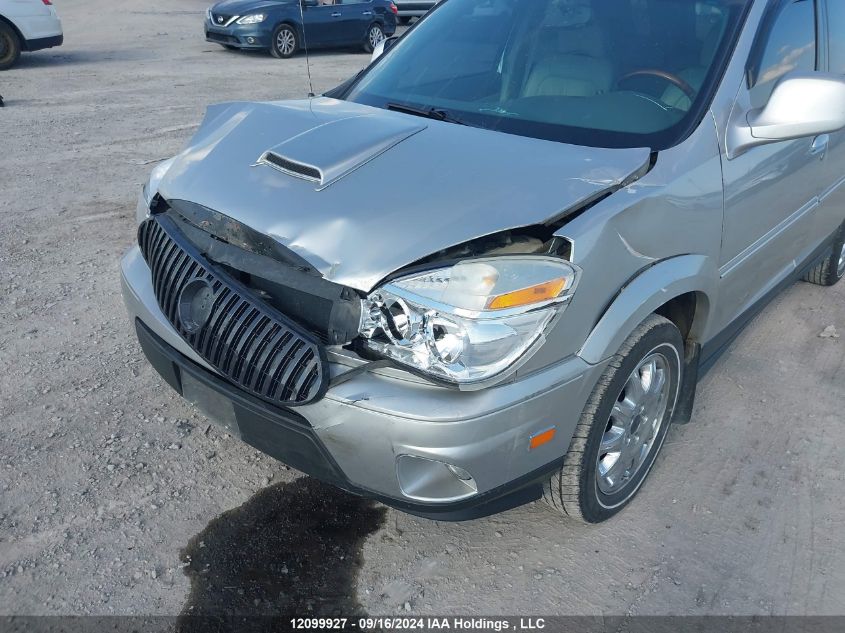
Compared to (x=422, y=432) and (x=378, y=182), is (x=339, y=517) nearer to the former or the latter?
(x=422, y=432)

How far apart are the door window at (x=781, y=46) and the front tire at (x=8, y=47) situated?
11254 millimetres

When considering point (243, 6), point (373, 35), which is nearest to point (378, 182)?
point (243, 6)

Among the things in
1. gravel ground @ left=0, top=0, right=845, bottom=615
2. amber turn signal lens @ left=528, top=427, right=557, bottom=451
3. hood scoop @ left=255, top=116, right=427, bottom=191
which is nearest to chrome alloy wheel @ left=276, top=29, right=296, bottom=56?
gravel ground @ left=0, top=0, right=845, bottom=615

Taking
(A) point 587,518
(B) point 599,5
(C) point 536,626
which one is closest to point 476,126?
(B) point 599,5

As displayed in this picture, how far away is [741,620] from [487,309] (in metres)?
1.32

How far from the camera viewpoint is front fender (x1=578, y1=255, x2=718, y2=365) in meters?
2.42

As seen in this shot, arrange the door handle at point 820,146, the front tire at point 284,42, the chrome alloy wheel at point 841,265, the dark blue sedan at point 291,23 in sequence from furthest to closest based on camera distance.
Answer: the front tire at point 284,42 → the dark blue sedan at point 291,23 → the chrome alloy wheel at point 841,265 → the door handle at point 820,146

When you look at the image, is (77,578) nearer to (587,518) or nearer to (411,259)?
(411,259)

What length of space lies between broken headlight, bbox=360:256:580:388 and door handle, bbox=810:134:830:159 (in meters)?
1.93

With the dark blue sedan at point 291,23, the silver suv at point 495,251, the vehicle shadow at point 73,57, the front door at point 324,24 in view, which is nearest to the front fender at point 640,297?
the silver suv at point 495,251

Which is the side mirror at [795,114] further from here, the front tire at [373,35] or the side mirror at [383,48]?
the front tire at [373,35]

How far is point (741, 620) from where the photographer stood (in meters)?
2.50

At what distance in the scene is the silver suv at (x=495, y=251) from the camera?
2244 mm

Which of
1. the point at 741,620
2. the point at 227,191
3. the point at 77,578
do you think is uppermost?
the point at 227,191
